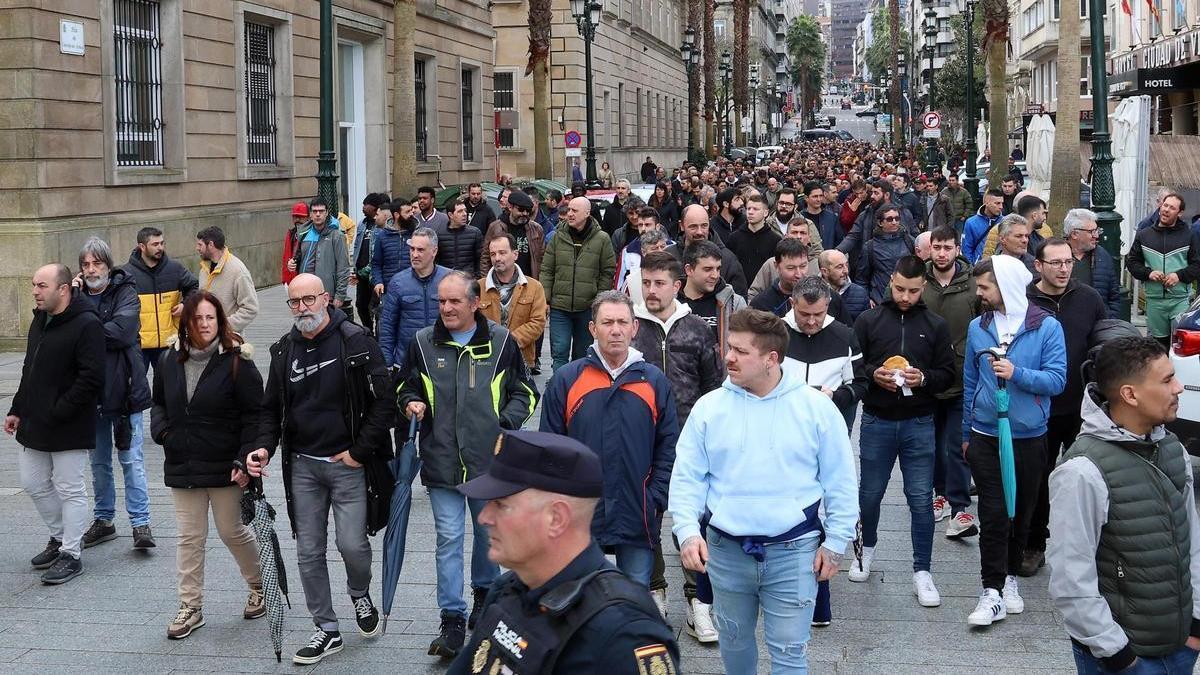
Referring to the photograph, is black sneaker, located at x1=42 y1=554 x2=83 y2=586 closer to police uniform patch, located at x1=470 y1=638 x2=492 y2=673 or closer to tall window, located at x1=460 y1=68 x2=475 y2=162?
police uniform patch, located at x1=470 y1=638 x2=492 y2=673

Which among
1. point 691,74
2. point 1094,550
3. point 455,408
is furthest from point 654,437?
point 691,74

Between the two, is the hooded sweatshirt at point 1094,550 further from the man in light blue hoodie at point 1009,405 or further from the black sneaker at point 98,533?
the black sneaker at point 98,533

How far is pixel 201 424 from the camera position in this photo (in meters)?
6.91

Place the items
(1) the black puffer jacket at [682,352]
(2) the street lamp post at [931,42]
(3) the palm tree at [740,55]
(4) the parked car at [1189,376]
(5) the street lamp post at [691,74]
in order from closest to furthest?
(1) the black puffer jacket at [682,352]
(4) the parked car at [1189,376]
(2) the street lamp post at [931,42]
(5) the street lamp post at [691,74]
(3) the palm tree at [740,55]

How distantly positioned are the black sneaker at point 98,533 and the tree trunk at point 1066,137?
614 inches

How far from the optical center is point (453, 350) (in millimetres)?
6660

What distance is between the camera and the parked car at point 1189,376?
366 inches

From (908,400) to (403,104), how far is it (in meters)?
17.3

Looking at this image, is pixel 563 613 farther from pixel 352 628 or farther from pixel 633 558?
pixel 352 628

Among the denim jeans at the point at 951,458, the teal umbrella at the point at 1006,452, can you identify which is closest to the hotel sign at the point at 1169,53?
the denim jeans at the point at 951,458

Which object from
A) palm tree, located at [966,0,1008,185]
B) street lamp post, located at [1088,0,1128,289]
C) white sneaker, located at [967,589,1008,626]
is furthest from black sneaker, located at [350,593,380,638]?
palm tree, located at [966,0,1008,185]

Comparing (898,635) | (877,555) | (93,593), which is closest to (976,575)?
(877,555)

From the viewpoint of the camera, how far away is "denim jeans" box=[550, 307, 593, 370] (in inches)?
484

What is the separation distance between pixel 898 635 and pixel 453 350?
2.51 meters
